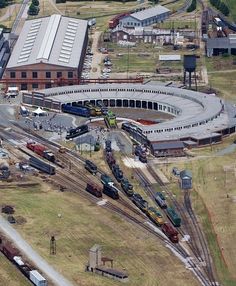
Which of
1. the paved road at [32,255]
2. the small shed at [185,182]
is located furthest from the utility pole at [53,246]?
the small shed at [185,182]

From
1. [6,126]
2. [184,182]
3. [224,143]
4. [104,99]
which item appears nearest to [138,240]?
[184,182]

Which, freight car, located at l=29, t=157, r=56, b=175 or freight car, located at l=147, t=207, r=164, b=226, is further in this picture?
freight car, located at l=29, t=157, r=56, b=175

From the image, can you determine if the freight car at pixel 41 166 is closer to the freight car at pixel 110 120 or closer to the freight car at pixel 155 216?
the freight car at pixel 155 216

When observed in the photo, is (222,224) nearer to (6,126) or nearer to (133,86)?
(6,126)

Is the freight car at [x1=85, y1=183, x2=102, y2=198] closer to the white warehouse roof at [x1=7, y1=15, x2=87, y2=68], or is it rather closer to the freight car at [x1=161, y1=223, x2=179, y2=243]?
the freight car at [x1=161, y1=223, x2=179, y2=243]

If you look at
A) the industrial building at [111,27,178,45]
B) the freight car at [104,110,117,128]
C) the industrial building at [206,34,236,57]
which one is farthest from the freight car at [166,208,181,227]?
the industrial building at [111,27,178,45]

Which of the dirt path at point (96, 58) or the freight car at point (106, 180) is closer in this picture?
the freight car at point (106, 180)

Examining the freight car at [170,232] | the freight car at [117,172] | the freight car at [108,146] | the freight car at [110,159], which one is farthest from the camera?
the freight car at [108,146]
